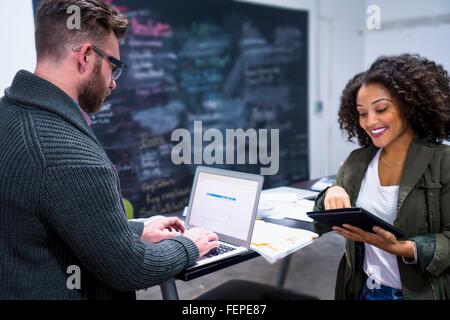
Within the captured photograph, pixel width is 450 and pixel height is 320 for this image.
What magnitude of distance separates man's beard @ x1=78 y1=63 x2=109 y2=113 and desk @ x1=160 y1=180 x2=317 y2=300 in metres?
0.54

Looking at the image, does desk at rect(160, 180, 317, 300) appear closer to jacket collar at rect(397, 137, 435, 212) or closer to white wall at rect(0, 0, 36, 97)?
jacket collar at rect(397, 137, 435, 212)

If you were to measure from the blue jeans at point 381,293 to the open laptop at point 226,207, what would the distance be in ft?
1.35

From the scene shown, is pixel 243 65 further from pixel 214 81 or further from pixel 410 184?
pixel 410 184

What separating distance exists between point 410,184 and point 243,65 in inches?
104

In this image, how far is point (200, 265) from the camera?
1257 millimetres

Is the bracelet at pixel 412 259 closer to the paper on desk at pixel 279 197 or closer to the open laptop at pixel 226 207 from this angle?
the open laptop at pixel 226 207

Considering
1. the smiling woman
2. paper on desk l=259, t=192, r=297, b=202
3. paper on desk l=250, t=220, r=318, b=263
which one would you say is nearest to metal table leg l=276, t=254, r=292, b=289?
paper on desk l=259, t=192, r=297, b=202

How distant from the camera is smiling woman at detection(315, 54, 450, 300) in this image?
49.0 inches

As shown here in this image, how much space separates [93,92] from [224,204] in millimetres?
614

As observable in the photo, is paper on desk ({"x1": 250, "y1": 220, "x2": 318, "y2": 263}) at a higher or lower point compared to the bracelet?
lower

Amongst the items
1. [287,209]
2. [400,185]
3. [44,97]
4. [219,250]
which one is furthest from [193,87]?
[44,97]

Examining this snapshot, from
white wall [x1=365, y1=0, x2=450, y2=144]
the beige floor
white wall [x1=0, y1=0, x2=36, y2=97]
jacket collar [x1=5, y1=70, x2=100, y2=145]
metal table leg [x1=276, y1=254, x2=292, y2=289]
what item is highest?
white wall [x1=365, y1=0, x2=450, y2=144]
